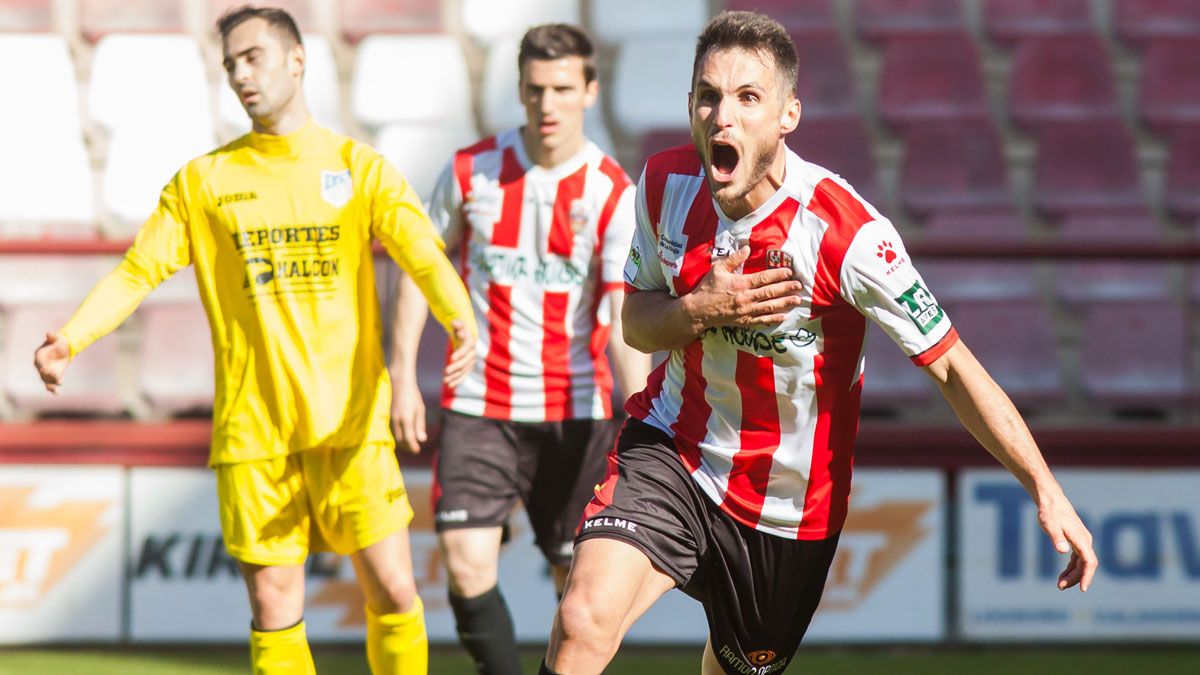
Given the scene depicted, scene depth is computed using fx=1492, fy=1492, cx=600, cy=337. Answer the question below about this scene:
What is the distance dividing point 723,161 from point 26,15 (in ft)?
18.6

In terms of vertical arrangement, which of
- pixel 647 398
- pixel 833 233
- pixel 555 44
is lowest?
pixel 647 398

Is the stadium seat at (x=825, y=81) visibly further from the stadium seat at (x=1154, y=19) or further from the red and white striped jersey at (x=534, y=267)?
the red and white striped jersey at (x=534, y=267)

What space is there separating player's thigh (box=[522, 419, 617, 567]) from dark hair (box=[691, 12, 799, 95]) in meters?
1.79

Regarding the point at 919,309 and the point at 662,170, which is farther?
the point at 662,170

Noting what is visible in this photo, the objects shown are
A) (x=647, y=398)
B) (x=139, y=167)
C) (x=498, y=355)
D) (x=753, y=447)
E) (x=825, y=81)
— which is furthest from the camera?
(x=825, y=81)

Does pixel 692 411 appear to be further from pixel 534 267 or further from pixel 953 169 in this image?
pixel 953 169

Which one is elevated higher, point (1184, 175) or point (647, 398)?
point (1184, 175)

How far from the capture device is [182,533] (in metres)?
5.52

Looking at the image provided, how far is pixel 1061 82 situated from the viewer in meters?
7.47

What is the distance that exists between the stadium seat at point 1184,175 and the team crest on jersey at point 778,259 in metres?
4.78

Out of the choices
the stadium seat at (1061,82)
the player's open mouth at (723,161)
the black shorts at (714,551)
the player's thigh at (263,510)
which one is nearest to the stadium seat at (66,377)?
the player's thigh at (263,510)

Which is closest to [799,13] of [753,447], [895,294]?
[753,447]

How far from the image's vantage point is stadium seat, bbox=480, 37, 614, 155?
23.5 feet

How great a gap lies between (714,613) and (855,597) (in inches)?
93.3
